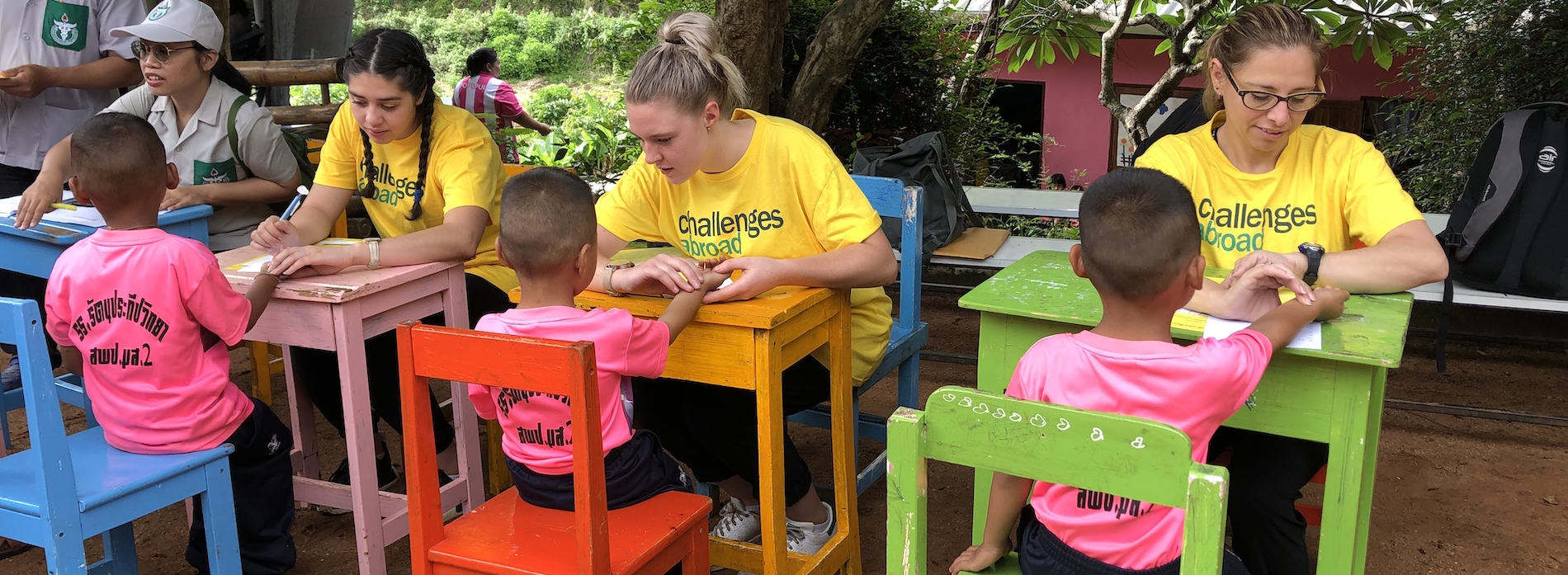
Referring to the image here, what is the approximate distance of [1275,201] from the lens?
240cm

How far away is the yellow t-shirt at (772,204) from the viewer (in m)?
2.52

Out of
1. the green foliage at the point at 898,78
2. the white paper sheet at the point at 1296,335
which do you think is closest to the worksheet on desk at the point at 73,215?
the white paper sheet at the point at 1296,335

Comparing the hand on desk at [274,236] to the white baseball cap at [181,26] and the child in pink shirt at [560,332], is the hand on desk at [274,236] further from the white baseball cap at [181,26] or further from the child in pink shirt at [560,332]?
the child in pink shirt at [560,332]

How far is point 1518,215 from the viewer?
3957 mm

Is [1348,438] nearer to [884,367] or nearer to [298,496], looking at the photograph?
[884,367]

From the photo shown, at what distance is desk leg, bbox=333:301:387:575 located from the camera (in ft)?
7.91

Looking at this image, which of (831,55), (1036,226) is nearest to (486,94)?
(831,55)

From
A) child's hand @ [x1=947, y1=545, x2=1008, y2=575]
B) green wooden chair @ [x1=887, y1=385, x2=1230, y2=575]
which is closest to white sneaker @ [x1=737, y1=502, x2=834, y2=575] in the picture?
child's hand @ [x1=947, y1=545, x2=1008, y2=575]

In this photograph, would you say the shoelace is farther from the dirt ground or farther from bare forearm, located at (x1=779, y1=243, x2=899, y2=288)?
bare forearm, located at (x1=779, y1=243, x2=899, y2=288)

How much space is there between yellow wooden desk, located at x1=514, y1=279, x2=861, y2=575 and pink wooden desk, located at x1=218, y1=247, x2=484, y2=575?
54cm

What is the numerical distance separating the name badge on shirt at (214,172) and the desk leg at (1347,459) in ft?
9.64

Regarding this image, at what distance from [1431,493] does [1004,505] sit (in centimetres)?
232

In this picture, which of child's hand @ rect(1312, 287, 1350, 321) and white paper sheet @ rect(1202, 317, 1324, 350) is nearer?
white paper sheet @ rect(1202, 317, 1324, 350)

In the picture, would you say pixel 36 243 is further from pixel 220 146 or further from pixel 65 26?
pixel 65 26
